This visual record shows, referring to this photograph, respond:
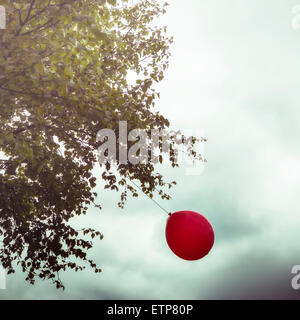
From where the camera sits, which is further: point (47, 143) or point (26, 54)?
point (47, 143)

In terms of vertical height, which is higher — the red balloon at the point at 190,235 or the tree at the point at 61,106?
the tree at the point at 61,106

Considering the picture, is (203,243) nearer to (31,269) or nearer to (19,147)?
(19,147)

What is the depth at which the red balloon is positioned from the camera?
17.0 ft

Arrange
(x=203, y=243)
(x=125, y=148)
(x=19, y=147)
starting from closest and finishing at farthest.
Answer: (x=203, y=243) < (x=19, y=147) < (x=125, y=148)

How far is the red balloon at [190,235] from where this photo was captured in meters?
5.19

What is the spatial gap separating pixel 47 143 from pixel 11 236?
336 centimetres

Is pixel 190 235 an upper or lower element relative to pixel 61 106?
lower

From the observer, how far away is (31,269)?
8.80 metres

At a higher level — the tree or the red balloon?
the tree

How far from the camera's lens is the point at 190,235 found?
17.0 ft
